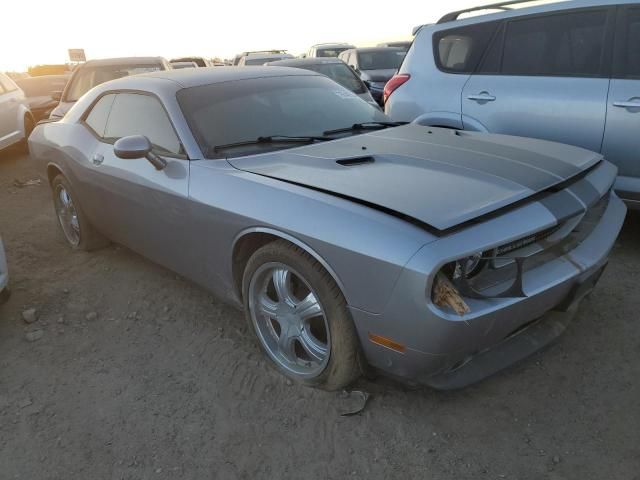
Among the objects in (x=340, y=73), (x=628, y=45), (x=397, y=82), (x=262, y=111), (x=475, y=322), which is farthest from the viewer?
(x=340, y=73)

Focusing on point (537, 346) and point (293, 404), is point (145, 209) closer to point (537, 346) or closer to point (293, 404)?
point (293, 404)

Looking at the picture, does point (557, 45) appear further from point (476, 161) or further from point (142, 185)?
point (142, 185)

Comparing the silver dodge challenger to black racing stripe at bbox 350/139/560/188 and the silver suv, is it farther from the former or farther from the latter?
the silver suv

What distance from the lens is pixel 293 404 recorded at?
2.58 metres

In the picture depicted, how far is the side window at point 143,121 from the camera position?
3.22m

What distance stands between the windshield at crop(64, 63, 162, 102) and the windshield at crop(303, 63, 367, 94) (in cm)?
280

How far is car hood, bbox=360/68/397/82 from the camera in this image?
10.5m

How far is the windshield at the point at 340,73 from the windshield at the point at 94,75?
2796mm

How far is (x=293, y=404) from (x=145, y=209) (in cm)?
161

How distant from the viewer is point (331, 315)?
2.34 metres

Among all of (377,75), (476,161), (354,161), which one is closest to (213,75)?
(354,161)

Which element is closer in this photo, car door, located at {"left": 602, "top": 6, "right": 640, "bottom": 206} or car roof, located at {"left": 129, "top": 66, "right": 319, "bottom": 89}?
car roof, located at {"left": 129, "top": 66, "right": 319, "bottom": 89}

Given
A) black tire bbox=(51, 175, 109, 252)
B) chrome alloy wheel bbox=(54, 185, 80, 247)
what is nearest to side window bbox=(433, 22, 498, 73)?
black tire bbox=(51, 175, 109, 252)

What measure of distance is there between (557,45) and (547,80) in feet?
0.96
